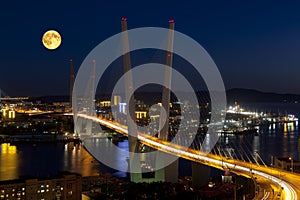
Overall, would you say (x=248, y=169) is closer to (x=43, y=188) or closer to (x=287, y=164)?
(x=287, y=164)

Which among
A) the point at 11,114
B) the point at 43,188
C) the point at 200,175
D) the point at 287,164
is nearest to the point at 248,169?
the point at 200,175

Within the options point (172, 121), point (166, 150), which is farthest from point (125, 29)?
point (172, 121)

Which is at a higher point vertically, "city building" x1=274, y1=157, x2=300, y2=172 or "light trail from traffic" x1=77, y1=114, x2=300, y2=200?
"light trail from traffic" x1=77, y1=114, x2=300, y2=200

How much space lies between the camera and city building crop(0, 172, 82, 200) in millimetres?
5449

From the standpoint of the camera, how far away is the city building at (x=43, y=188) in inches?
215

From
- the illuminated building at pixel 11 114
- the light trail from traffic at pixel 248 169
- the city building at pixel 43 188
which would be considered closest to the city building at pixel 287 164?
the light trail from traffic at pixel 248 169

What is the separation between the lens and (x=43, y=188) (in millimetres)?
5637

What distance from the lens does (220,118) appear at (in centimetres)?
1842

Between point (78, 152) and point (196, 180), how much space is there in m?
5.82

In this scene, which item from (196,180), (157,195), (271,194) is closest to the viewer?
(271,194)

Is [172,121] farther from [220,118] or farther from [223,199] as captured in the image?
[223,199]

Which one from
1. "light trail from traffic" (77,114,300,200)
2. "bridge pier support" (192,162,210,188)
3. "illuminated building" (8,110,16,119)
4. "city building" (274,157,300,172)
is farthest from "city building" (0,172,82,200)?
"illuminated building" (8,110,16,119)

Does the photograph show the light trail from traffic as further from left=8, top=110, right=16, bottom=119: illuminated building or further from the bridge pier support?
left=8, top=110, right=16, bottom=119: illuminated building

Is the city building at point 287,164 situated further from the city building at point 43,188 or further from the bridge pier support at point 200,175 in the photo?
the city building at point 43,188
